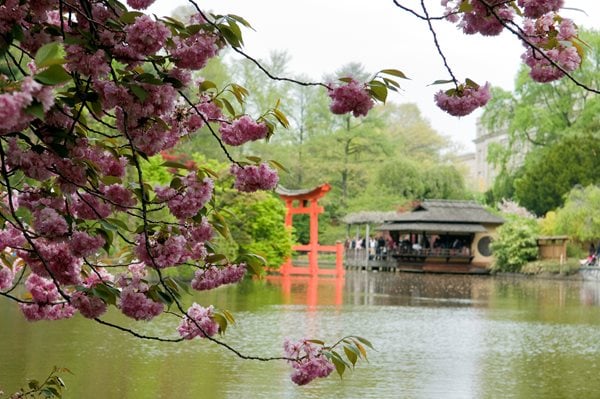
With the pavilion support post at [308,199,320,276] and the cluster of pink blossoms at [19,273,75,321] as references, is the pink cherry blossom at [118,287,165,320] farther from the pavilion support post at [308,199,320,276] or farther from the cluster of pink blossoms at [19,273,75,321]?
the pavilion support post at [308,199,320,276]

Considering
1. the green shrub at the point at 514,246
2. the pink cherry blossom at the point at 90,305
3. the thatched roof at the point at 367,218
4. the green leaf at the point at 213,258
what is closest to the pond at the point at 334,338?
the green leaf at the point at 213,258

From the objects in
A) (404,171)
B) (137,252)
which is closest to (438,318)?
(137,252)

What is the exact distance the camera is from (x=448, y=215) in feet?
129

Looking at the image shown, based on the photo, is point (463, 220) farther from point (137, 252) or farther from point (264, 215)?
point (137, 252)

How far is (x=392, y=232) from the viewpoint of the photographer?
138 ft

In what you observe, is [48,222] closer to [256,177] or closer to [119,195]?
[119,195]

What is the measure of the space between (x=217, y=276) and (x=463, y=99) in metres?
1.08

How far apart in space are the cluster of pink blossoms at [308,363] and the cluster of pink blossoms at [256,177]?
1.67ft

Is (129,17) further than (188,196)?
No

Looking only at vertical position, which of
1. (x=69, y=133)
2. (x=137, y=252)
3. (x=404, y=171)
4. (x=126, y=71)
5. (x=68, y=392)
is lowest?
(x=68, y=392)

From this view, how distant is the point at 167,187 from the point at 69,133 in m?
0.76

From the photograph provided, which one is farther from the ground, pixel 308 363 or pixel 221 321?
A: pixel 221 321

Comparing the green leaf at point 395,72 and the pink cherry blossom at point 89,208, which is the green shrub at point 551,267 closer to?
the pink cherry blossom at point 89,208

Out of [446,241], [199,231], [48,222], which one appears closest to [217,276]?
[199,231]
